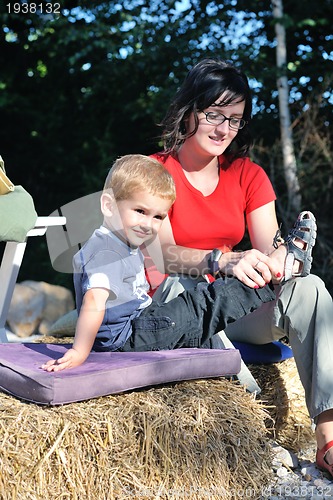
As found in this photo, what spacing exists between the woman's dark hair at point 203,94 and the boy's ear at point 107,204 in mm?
543

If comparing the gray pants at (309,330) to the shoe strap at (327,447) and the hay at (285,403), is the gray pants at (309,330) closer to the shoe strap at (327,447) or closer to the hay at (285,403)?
the shoe strap at (327,447)

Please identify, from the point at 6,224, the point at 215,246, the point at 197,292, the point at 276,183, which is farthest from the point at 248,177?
the point at 276,183

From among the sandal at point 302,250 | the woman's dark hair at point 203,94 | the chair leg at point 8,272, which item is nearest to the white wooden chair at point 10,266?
the chair leg at point 8,272

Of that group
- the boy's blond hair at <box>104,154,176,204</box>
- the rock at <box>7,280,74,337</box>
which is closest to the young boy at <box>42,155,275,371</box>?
the boy's blond hair at <box>104,154,176,204</box>

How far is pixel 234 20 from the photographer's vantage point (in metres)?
7.14

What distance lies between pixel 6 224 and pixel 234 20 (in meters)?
5.23

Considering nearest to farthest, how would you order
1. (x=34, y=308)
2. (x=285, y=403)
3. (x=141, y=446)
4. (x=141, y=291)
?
(x=141, y=446) → (x=141, y=291) → (x=285, y=403) → (x=34, y=308)

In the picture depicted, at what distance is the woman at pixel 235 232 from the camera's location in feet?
7.78

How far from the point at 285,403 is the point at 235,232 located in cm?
74

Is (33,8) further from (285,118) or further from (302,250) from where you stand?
(302,250)

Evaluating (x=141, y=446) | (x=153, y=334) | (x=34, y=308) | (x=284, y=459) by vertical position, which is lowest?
(x=34, y=308)

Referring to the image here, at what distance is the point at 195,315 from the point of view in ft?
7.94

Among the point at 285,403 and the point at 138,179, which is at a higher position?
the point at 138,179

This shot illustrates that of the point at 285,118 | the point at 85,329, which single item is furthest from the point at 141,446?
the point at 285,118
